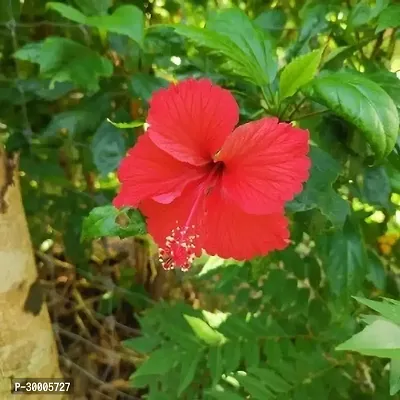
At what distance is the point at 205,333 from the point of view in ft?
2.78

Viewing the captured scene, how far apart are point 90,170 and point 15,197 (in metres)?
0.26

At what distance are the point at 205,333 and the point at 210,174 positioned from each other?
0.44m

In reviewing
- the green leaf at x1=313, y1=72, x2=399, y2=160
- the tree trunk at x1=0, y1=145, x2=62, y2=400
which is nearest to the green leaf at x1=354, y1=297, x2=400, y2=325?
the green leaf at x1=313, y1=72, x2=399, y2=160

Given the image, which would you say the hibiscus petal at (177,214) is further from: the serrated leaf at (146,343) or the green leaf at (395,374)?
the serrated leaf at (146,343)

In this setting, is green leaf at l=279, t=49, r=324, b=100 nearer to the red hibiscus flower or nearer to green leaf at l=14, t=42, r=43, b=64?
the red hibiscus flower

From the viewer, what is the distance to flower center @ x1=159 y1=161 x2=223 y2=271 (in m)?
0.44

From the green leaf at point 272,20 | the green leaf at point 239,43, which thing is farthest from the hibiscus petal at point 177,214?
the green leaf at point 272,20

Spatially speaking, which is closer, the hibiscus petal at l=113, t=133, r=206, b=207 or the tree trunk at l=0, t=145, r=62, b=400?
the hibiscus petal at l=113, t=133, r=206, b=207

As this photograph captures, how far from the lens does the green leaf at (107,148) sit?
690 millimetres

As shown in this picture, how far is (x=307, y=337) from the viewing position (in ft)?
2.86

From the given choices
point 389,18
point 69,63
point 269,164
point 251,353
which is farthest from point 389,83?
point 251,353

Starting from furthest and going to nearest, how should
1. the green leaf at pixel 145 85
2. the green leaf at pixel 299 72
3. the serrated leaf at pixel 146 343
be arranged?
the serrated leaf at pixel 146 343
the green leaf at pixel 145 85
the green leaf at pixel 299 72

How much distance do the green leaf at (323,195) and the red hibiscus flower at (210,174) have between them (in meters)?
0.10

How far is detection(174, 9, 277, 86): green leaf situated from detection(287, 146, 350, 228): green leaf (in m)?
0.09
